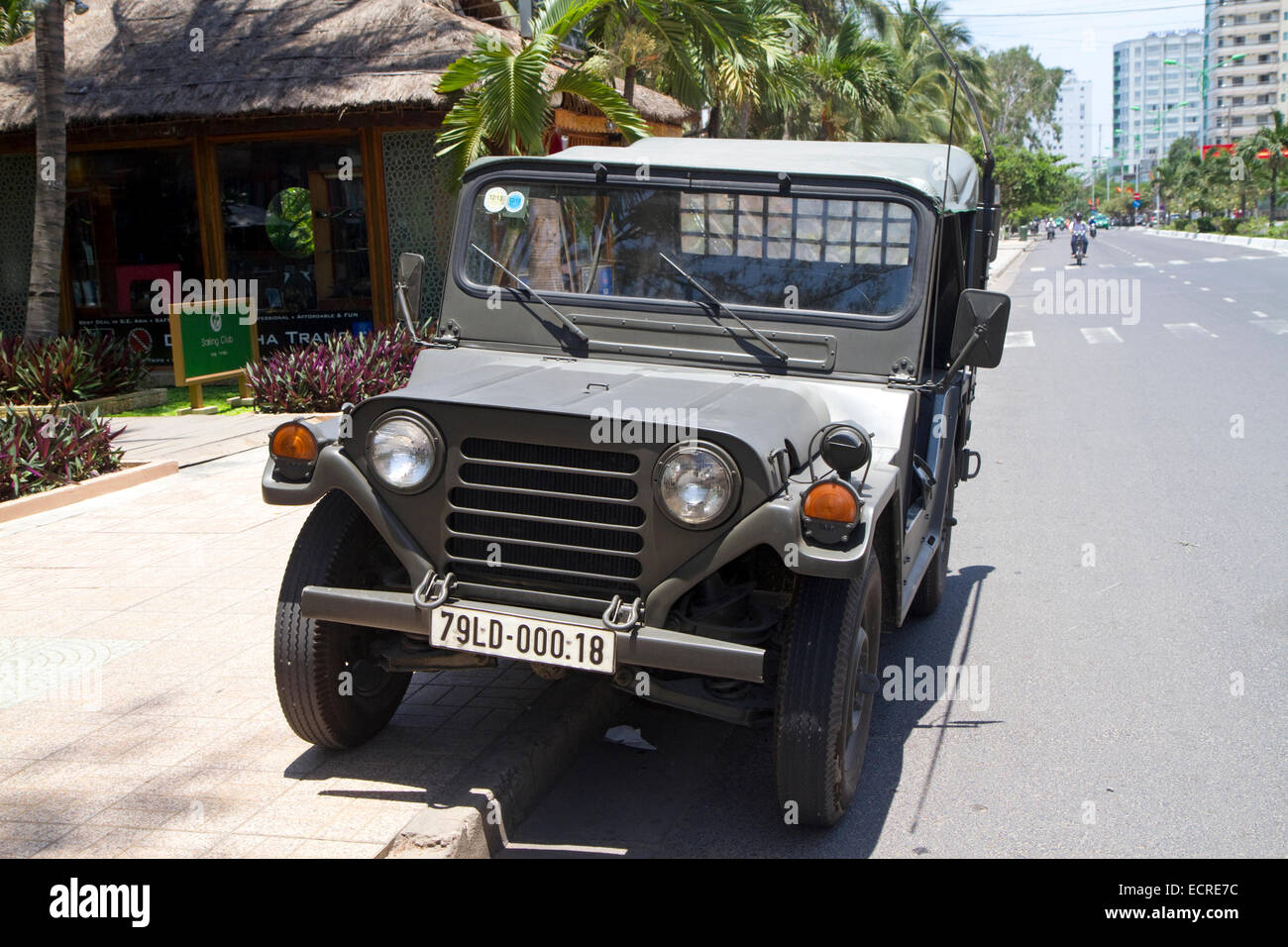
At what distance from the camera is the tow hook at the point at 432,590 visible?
367 centimetres

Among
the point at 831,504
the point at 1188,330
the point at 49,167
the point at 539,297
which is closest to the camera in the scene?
the point at 831,504

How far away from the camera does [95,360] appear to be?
13422mm

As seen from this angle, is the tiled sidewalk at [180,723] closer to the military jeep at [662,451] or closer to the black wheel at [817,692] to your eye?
the military jeep at [662,451]

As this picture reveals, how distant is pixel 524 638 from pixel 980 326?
1.98 metres

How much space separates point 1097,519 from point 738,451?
5342 mm

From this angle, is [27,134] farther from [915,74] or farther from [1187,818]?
[915,74]

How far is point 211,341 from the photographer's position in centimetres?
1316

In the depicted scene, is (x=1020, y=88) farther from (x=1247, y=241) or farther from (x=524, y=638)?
(x=524, y=638)

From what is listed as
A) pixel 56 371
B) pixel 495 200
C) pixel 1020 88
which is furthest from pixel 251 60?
pixel 1020 88

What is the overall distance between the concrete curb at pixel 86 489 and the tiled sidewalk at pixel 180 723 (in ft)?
3.57

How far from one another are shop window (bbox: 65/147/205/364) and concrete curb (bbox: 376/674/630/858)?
12.6 metres

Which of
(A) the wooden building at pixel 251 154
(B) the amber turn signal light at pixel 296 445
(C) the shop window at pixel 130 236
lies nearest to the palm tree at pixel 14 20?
(A) the wooden building at pixel 251 154

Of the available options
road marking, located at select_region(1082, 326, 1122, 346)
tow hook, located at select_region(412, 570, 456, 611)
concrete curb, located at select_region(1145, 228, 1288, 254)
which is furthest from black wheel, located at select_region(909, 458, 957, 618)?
concrete curb, located at select_region(1145, 228, 1288, 254)
